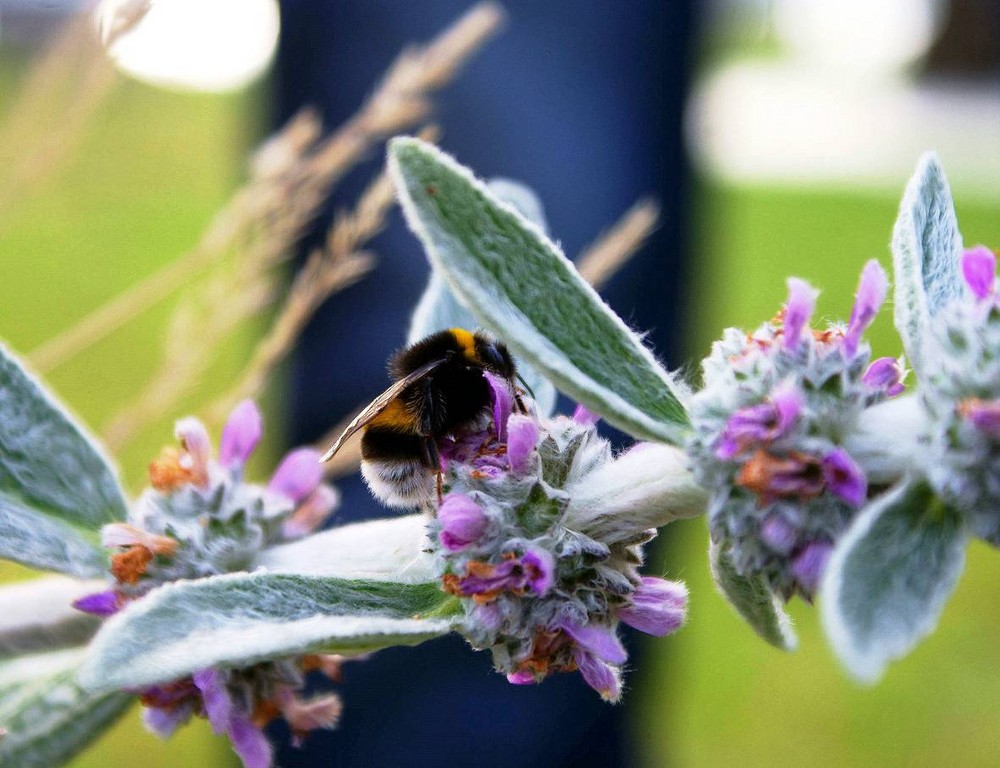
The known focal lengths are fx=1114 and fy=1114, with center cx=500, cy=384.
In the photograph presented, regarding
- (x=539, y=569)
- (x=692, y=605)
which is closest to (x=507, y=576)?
(x=539, y=569)

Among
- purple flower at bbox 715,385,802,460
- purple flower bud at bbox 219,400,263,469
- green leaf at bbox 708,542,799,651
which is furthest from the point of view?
purple flower bud at bbox 219,400,263,469

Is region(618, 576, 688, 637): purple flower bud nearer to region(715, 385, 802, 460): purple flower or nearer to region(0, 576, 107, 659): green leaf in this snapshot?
region(715, 385, 802, 460): purple flower

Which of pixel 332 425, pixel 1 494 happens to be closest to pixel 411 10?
pixel 332 425

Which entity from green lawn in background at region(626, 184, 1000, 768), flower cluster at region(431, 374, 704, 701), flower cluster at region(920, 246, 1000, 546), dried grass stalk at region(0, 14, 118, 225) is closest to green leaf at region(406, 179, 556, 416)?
flower cluster at region(431, 374, 704, 701)

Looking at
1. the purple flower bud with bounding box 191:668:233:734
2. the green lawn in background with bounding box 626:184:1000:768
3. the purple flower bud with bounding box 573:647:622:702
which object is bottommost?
the green lawn in background with bounding box 626:184:1000:768

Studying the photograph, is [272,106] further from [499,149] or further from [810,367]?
[810,367]
